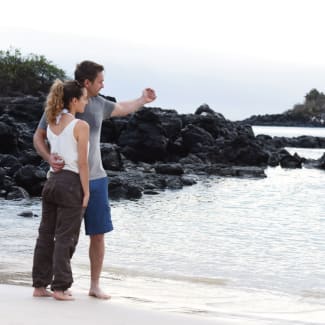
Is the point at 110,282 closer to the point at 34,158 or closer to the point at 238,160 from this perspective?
the point at 34,158

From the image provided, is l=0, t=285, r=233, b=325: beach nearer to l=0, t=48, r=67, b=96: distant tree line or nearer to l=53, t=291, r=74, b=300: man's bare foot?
l=53, t=291, r=74, b=300: man's bare foot

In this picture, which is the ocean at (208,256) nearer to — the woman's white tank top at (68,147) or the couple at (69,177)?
the couple at (69,177)

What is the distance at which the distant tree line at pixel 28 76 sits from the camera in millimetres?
54281

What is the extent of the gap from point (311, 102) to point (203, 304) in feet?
421

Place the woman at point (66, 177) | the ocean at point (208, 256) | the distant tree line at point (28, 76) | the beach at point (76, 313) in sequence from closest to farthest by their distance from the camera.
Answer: the beach at point (76, 313) < the woman at point (66, 177) < the ocean at point (208, 256) < the distant tree line at point (28, 76)

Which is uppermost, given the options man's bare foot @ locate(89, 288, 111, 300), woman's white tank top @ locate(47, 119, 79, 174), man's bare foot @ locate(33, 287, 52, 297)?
woman's white tank top @ locate(47, 119, 79, 174)

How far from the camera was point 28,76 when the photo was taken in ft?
180

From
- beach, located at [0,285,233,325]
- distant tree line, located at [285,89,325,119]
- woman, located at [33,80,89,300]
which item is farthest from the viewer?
distant tree line, located at [285,89,325,119]

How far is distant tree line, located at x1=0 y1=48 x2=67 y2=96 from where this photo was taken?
5428 cm

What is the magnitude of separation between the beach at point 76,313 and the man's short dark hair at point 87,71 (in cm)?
159

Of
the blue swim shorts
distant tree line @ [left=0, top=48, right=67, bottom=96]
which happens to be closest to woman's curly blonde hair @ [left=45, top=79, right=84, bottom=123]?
the blue swim shorts

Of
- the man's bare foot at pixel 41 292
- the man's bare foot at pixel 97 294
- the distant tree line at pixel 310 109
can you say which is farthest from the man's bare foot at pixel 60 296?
the distant tree line at pixel 310 109

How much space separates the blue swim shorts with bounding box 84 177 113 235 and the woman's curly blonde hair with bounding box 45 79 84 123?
561 millimetres

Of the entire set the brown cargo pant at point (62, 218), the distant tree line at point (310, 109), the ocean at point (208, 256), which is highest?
the distant tree line at point (310, 109)
